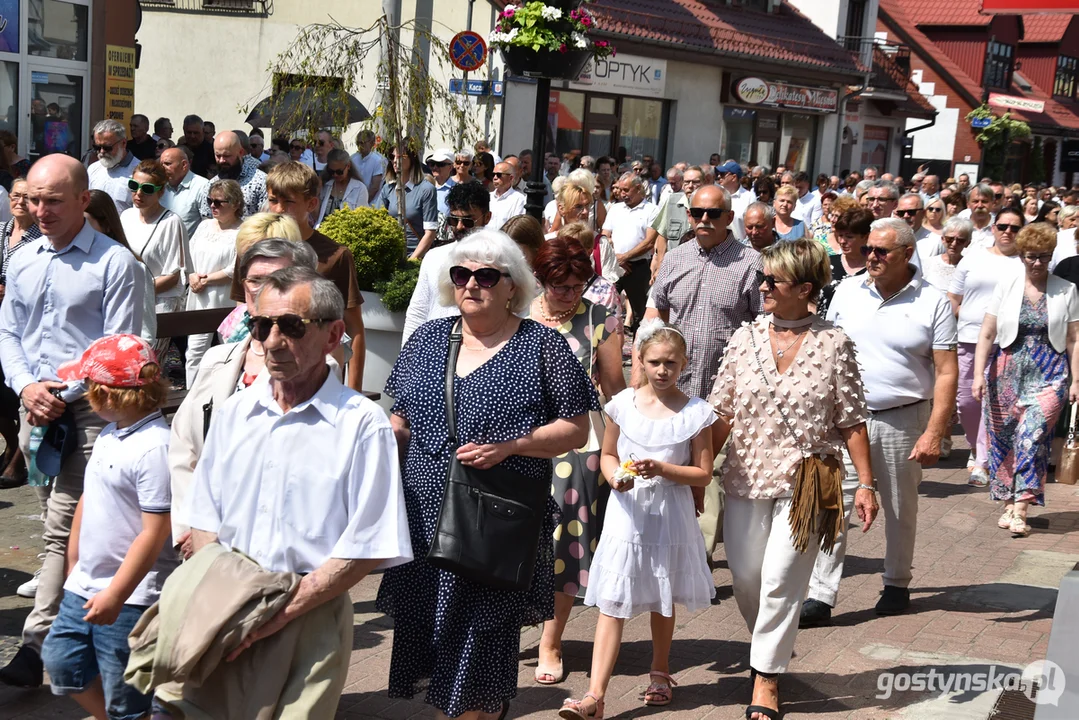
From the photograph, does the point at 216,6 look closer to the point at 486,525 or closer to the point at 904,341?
the point at 904,341

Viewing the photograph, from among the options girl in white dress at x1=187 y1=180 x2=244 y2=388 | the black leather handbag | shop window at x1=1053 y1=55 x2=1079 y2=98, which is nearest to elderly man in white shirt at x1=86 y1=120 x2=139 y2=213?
girl in white dress at x1=187 y1=180 x2=244 y2=388

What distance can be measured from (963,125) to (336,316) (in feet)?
159

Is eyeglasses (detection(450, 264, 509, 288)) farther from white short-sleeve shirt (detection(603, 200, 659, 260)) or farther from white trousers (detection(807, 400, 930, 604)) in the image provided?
white short-sleeve shirt (detection(603, 200, 659, 260))

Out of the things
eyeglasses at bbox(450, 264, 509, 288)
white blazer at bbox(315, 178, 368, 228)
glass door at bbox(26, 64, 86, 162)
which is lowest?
white blazer at bbox(315, 178, 368, 228)

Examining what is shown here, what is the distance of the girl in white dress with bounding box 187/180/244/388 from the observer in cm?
834

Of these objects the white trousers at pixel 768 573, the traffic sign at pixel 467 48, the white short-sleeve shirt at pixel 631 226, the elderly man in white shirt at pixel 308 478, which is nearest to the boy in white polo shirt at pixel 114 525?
the elderly man in white shirt at pixel 308 478

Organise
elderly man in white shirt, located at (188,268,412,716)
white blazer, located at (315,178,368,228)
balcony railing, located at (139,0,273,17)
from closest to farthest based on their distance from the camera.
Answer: elderly man in white shirt, located at (188,268,412,716)
white blazer, located at (315,178,368,228)
balcony railing, located at (139,0,273,17)

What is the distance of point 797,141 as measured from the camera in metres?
35.6

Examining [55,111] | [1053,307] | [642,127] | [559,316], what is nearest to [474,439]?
[559,316]

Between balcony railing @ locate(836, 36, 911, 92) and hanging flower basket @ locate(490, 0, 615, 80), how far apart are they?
27.2 m

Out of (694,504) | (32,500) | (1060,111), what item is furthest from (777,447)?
(1060,111)

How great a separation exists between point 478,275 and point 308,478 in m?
1.12

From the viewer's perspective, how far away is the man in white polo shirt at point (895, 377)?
6.60m

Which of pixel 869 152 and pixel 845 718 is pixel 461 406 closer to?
pixel 845 718
